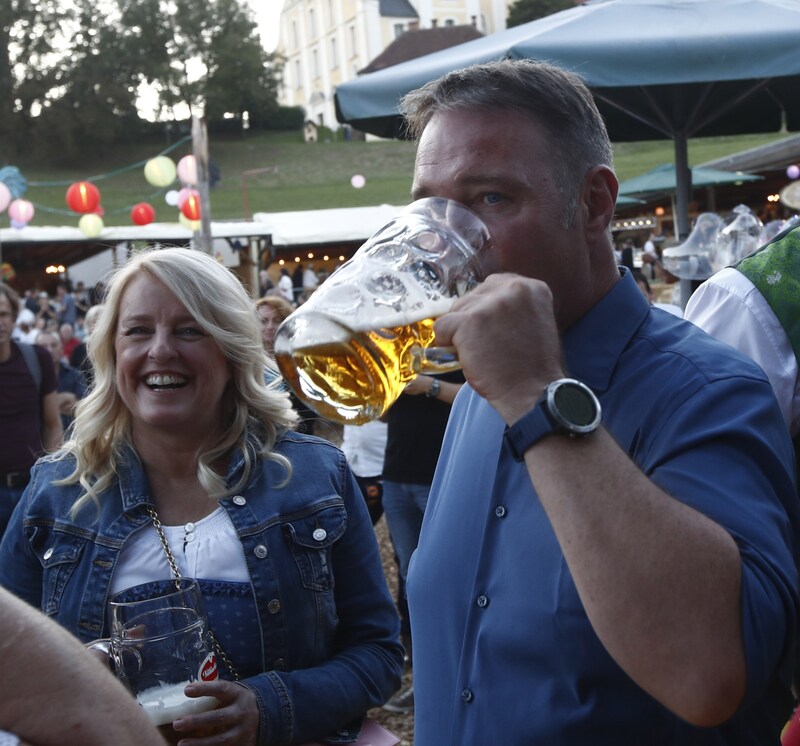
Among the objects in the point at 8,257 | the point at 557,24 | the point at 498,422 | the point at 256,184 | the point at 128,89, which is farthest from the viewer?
the point at 128,89

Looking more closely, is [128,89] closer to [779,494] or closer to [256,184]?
[256,184]

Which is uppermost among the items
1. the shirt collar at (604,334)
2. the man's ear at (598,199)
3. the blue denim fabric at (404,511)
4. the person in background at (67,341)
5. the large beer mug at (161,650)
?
the man's ear at (598,199)

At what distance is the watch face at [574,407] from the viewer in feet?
3.29

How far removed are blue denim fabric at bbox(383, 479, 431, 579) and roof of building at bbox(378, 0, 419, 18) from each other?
77.0 m

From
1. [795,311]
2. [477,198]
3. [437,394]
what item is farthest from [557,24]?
[477,198]

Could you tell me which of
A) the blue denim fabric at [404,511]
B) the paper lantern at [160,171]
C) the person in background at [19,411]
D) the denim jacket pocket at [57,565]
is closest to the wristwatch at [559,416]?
the denim jacket pocket at [57,565]

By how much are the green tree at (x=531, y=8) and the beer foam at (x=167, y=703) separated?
2996 inches

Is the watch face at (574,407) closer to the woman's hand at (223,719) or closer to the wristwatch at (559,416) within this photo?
the wristwatch at (559,416)

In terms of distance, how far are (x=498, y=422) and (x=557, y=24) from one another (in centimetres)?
375

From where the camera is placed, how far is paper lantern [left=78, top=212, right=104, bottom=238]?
17547 millimetres

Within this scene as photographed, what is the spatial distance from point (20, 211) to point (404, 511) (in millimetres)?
15553

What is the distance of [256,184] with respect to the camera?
45.7 metres

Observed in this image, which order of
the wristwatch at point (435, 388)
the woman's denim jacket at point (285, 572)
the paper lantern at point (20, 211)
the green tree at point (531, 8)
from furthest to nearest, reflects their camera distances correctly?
the green tree at point (531, 8) → the paper lantern at point (20, 211) → the wristwatch at point (435, 388) → the woman's denim jacket at point (285, 572)

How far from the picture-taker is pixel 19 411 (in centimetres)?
503
